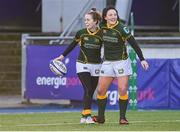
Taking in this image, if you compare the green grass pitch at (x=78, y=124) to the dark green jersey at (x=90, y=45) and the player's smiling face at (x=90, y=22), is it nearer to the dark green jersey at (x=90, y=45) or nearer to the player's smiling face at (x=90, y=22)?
the dark green jersey at (x=90, y=45)

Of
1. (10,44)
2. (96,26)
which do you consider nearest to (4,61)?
(10,44)

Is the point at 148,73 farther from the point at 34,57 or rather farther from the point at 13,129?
the point at 13,129

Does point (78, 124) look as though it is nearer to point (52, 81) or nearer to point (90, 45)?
point (90, 45)

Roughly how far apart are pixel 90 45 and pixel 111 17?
68cm

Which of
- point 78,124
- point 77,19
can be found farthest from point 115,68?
point 77,19

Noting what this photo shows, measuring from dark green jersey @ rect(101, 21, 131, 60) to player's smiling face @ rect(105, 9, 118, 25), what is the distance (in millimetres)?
81

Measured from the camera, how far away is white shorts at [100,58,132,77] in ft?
40.2

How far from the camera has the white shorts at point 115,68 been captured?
12.2 meters

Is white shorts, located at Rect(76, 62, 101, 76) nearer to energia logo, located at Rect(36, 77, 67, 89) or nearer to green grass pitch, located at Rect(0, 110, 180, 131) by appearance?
green grass pitch, located at Rect(0, 110, 180, 131)

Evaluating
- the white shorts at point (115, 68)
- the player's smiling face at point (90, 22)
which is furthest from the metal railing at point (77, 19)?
the white shorts at point (115, 68)

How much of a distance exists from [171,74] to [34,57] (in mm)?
3842

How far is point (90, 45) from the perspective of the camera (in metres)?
12.5

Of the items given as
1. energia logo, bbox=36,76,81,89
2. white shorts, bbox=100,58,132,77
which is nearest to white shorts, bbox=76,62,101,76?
white shorts, bbox=100,58,132,77

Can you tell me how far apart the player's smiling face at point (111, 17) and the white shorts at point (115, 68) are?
69 cm
